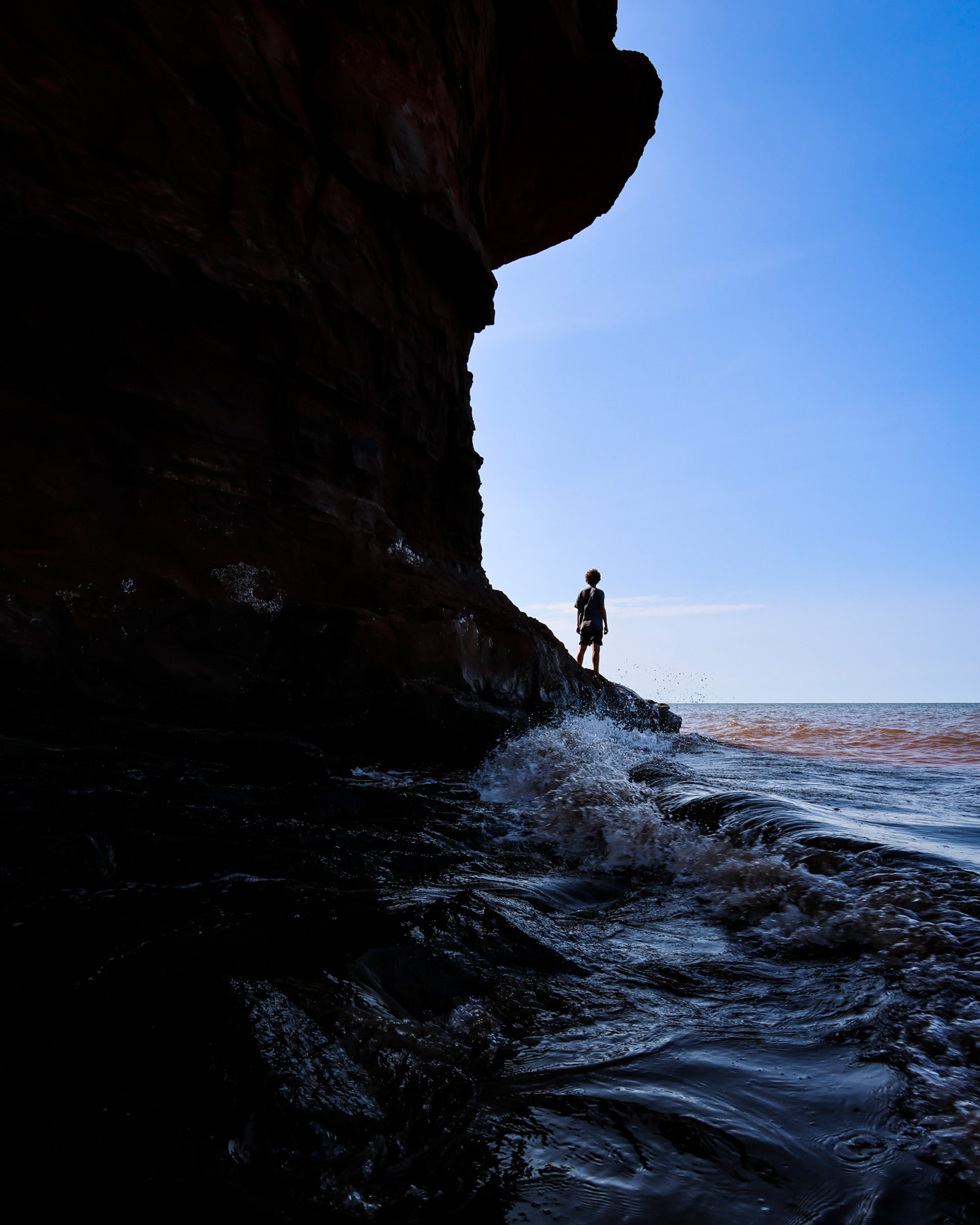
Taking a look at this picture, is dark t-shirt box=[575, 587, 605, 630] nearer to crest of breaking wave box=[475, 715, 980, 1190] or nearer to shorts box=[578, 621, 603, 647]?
shorts box=[578, 621, 603, 647]

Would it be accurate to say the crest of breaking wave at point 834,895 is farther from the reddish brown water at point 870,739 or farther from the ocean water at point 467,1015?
the reddish brown water at point 870,739

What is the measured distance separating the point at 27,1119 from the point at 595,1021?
1170 mm

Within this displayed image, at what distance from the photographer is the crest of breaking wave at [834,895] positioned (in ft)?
4.52

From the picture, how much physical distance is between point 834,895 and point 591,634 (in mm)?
9826

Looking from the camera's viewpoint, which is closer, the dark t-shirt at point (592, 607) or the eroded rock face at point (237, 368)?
the eroded rock face at point (237, 368)

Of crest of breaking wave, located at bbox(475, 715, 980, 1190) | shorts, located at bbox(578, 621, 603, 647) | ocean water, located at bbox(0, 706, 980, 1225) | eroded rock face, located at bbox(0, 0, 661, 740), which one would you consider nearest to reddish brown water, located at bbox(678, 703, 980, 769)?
shorts, located at bbox(578, 621, 603, 647)

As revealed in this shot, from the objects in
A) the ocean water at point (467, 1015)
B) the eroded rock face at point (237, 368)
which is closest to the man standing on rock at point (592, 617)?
the eroded rock face at point (237, 368)

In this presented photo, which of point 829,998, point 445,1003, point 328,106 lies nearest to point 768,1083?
point 829,998

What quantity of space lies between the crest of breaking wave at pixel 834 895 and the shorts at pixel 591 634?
718 centimetres

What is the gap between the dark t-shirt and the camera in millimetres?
12258

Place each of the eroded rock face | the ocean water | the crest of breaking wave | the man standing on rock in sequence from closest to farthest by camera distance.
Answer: the ocean water → the crest of breaking wave → the eroded rock face → the man standing on rock

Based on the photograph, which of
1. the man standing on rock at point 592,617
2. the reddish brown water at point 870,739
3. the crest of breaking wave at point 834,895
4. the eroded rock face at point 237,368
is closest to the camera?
the crest of breaking wave at point 834,895

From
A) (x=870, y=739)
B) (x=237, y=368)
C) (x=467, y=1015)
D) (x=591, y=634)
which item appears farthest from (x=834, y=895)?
(x=870, y=739)

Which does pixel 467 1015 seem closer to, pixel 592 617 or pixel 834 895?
pixel 834 895
